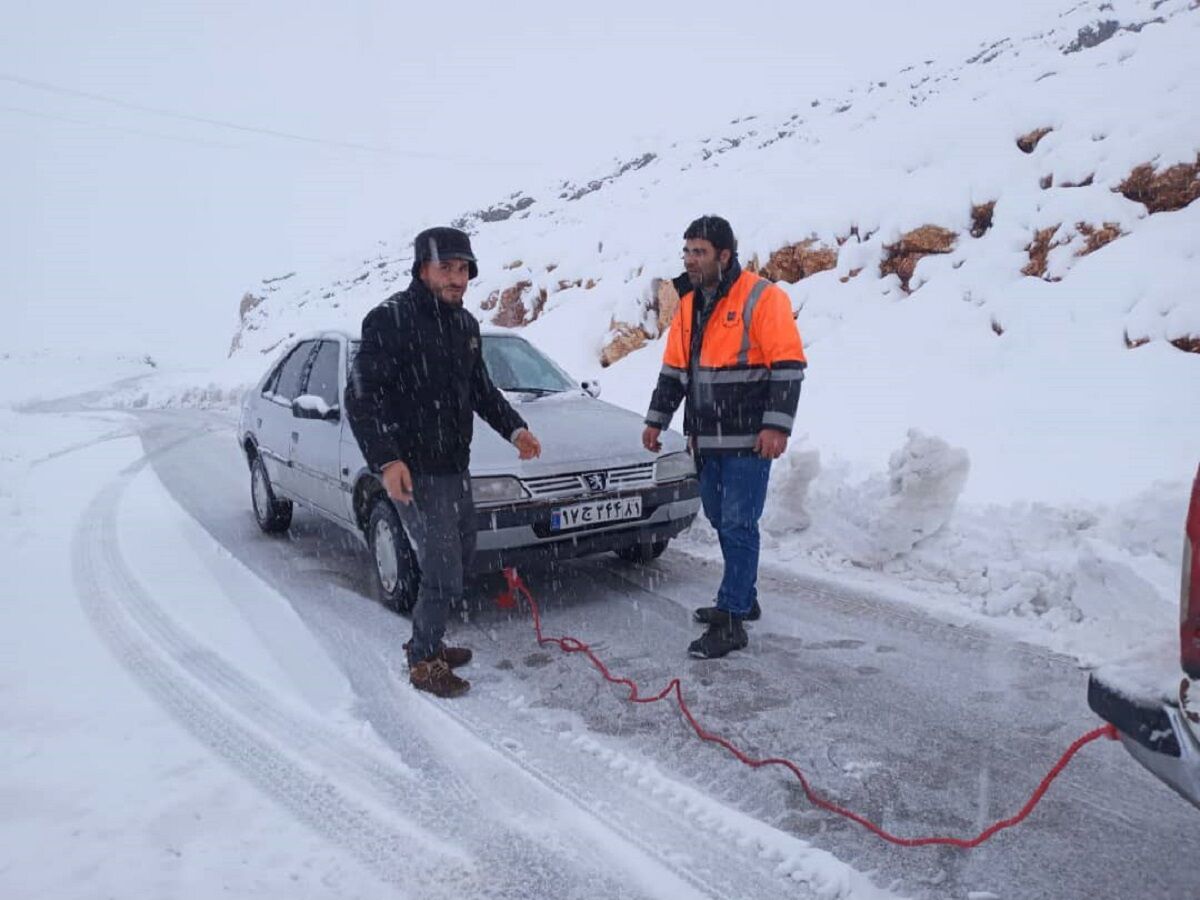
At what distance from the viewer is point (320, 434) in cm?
522

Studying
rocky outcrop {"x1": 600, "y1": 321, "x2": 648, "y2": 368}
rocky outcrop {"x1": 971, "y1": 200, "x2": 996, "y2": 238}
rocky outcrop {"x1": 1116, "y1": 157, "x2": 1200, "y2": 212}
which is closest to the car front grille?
rocky outcrop {"x1": 1116, "y1": 157, "x2": 1200, "y2": 212}

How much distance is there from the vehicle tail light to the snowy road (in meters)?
0.80

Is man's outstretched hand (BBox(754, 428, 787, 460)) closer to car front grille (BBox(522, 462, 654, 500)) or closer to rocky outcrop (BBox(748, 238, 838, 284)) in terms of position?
car front grille (BBox(522, 462, 654, 500))

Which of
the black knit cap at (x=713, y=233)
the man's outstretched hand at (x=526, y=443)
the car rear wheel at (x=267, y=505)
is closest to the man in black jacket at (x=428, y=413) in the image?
the man's outstretched hand at (x=526, y=443)

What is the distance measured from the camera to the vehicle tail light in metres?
1.73

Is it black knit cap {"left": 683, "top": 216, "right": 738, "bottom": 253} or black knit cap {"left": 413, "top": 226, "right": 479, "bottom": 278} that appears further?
black knit cap {"left": 683, "top": 216, "right": 738, "bottom": 253}

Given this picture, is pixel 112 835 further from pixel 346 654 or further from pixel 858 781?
pixel 858 781

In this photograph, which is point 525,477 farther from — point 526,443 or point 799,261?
point 799,261

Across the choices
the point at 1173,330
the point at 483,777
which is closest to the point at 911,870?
the point at 483,777

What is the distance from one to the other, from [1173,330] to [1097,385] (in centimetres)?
80

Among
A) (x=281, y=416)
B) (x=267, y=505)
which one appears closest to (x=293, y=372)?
(x=281, y=416)

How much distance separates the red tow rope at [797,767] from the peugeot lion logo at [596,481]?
0.62 m

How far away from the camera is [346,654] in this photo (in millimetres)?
3891

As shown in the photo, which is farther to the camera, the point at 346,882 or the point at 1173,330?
the point at 1173,330
